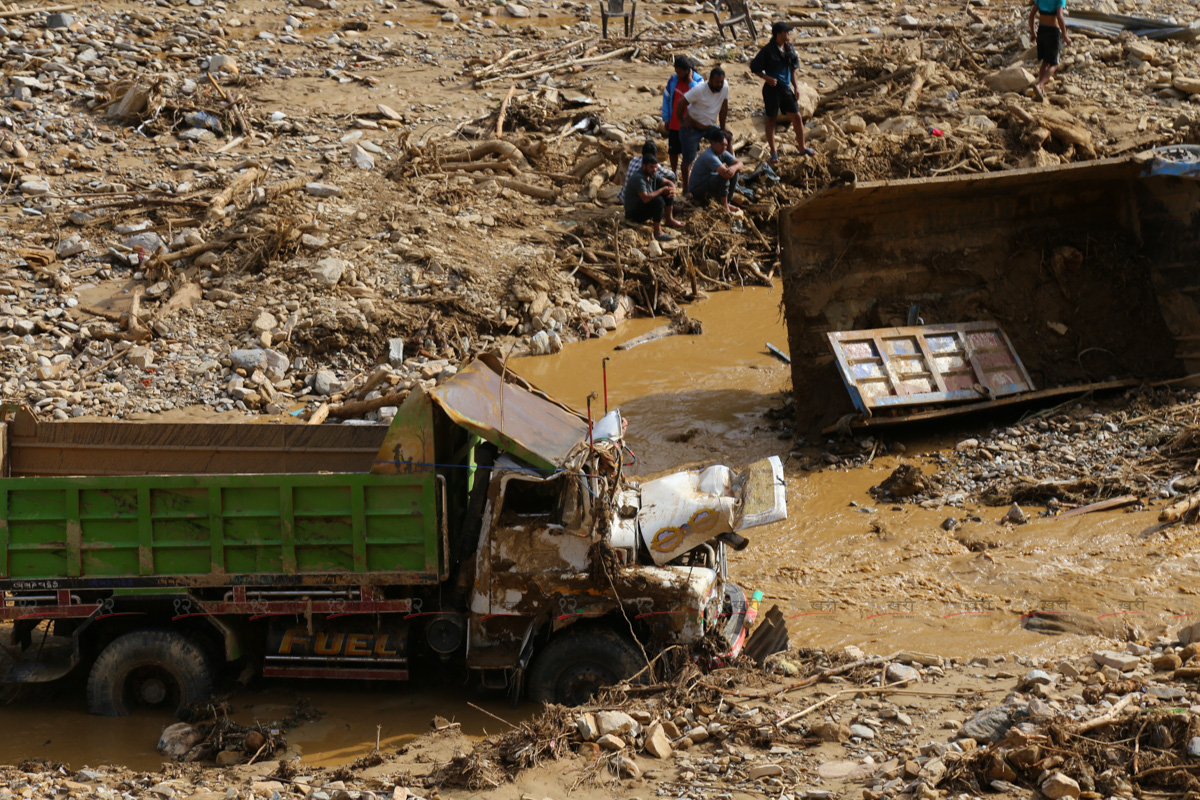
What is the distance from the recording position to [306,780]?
6.06 m

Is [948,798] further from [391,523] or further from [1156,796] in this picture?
[391,523]

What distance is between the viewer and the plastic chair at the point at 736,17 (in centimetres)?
2117

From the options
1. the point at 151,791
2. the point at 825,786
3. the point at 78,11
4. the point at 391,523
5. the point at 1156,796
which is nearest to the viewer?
the point at 1156,796

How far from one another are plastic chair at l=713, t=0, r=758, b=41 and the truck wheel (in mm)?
17313

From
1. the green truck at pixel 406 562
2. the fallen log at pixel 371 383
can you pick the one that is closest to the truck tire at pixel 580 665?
the green truck at pixel 406 562

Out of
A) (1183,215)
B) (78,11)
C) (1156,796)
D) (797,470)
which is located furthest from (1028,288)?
(78,11)

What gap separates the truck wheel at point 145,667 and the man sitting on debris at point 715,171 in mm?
9900

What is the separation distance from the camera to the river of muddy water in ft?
22.7

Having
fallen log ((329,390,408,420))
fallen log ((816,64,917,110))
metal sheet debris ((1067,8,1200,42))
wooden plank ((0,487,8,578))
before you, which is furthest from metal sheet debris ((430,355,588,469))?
metal sheet debris ((1067,8,1200,42))

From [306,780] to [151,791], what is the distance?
2.64ft

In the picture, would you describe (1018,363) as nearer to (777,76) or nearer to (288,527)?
(777,76)

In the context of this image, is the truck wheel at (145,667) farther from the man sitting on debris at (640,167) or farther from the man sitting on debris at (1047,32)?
the man sitting on debris at (1047,32)

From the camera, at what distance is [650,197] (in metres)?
14.4

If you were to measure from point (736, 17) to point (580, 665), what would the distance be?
17.5 metres
